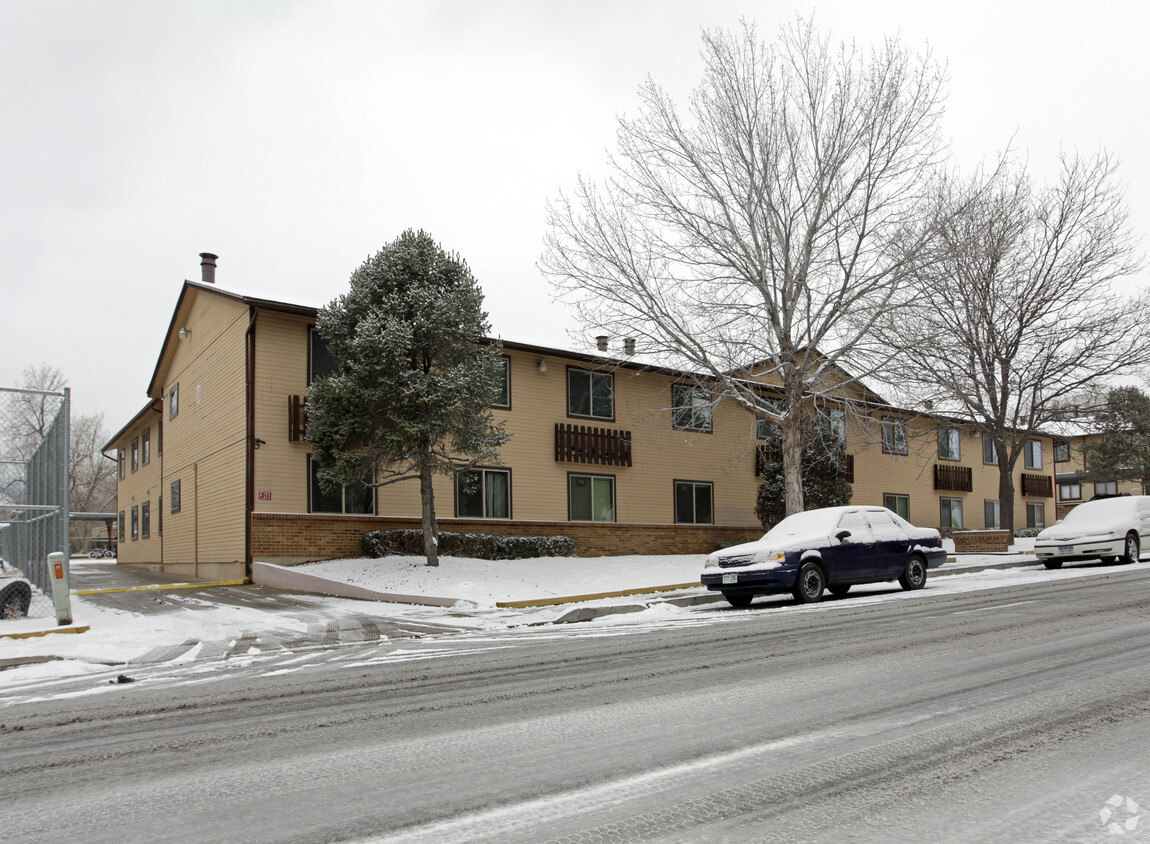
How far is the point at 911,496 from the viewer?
123 ft

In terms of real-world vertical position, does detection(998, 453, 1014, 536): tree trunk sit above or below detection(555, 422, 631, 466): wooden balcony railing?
below

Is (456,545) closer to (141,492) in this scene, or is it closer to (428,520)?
(428,520)

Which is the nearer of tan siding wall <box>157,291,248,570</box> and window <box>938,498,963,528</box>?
tan siding wall <box>157,291,248,570</box>

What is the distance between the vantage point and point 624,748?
482 centimetres

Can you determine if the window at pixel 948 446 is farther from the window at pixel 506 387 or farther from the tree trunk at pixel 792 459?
the window at pixel 506 387

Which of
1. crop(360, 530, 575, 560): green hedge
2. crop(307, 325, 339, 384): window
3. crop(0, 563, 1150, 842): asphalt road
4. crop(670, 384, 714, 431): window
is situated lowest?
crop(0, 563, 1150, 842): asphalt road

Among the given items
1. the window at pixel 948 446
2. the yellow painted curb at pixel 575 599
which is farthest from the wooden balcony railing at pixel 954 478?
the yellow painted curb at pixel 575 599

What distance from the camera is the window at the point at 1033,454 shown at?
4462 centimetres

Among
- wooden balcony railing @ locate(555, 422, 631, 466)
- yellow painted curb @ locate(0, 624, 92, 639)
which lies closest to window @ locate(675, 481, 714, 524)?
wooden balcony railing @ locate(555, 422, 631, 466)

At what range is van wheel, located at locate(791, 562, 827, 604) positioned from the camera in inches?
549

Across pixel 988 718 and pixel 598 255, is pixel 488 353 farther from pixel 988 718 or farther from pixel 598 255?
pixel 988 718

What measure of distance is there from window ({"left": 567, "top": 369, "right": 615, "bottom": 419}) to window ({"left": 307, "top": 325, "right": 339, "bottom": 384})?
736 centimetres

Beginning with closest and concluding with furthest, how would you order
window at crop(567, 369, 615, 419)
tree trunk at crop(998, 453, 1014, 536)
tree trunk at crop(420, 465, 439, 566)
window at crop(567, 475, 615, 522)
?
tree trunk at crop(420, 465, 439, 566)
window at crop(567, 475, 615, 522)
window at crop(567, 369, 615, 419)
tree trunk at crop(998, 453, 1014, 536)

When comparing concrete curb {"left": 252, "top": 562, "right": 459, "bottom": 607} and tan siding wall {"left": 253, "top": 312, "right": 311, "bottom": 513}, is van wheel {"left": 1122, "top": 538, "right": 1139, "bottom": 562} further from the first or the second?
tan siding wall {"left": 253, "top": 312, "right": 311, "bottom": 513}
